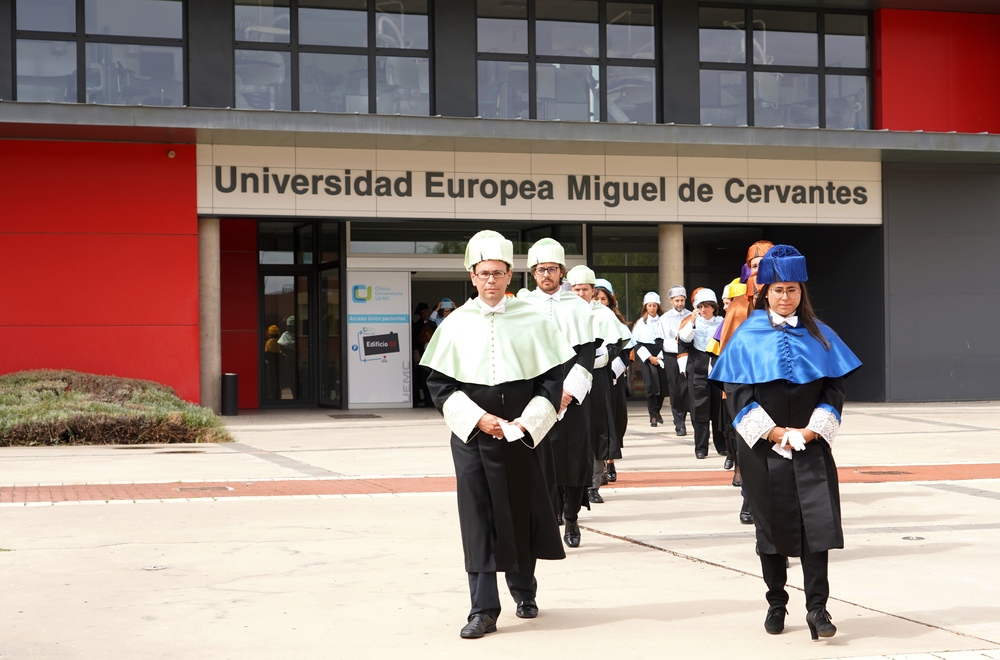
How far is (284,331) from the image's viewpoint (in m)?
23.1

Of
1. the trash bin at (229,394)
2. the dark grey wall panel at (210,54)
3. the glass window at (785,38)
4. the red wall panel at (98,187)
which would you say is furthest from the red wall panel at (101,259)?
the glass window at (785,38)

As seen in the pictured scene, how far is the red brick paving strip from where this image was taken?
10.4m

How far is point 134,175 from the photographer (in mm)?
19656

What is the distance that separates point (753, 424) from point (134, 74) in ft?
53.9

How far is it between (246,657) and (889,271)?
19780mm

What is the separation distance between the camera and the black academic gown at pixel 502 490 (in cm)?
580

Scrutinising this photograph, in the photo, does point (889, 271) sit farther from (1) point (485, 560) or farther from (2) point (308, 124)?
(1) point (485, 560)

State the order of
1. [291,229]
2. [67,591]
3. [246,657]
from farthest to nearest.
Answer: [291,229] → [67,591] → [246,657]

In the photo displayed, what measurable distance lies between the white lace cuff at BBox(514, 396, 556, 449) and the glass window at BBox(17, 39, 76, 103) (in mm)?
15821

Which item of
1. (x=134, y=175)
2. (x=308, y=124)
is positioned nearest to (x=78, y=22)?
(x=134, y=175)

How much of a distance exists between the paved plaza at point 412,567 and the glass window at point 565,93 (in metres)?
10.1

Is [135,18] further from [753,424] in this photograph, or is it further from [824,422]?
[824,422]

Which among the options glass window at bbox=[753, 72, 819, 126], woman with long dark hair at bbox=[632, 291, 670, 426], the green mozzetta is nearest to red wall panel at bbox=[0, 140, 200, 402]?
woman with long dark hair at bbox=[632, 291, 670, 426]

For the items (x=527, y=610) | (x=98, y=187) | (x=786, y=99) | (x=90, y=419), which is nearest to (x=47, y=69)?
(x=98, y=187)
